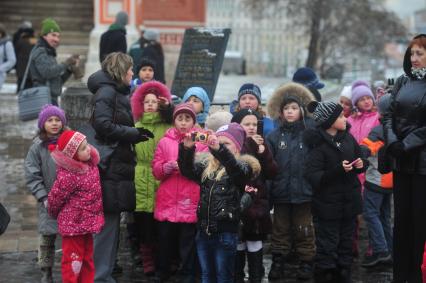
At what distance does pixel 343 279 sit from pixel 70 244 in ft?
7.77

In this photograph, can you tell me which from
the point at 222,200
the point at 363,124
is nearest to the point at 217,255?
the point at 222,200

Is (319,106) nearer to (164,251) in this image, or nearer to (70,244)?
(164,251)

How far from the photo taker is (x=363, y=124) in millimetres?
9141

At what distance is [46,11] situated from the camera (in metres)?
27.6

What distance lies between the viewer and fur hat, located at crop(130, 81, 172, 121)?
825 centimetres

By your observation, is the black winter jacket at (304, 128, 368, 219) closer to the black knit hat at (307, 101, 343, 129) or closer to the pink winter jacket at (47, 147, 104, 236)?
the black knit hat at (307, 101, 343, 129)

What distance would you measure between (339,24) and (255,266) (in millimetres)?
28028

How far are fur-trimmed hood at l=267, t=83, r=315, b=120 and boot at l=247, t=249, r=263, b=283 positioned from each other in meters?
1.47

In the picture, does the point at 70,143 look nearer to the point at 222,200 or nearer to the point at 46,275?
the point at 222,200

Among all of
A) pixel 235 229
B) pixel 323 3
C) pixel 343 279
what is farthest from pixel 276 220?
pixel 323 3

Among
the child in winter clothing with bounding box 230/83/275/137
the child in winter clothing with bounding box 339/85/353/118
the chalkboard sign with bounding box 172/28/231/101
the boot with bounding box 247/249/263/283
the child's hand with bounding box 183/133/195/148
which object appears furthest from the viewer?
the chalkboard sign with bounding box 172/28/231/101

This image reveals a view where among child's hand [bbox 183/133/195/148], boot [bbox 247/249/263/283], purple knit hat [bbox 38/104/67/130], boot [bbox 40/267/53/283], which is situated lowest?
boot [bbox 40/267/53/283]

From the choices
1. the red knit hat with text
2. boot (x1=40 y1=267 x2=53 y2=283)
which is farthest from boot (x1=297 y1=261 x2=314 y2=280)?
the red knit hat with text

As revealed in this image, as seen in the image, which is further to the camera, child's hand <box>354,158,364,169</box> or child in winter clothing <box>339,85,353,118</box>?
child in winter clothing <box>339,85,353,118</box>
